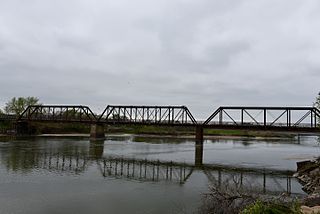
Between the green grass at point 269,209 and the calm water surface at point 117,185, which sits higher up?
the green grass at point 269,209

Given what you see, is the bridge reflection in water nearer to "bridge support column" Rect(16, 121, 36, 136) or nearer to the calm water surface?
the calm water surface

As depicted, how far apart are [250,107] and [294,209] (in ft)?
241

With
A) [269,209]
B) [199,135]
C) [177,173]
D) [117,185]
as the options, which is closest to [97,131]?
[199,135]

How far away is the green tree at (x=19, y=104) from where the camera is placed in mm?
138125

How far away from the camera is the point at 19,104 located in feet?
455

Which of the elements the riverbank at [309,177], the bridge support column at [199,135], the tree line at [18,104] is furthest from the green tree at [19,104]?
the riverbank at [309,177]

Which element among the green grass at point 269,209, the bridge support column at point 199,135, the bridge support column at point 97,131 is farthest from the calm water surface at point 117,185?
the bridge support column at point 97,131

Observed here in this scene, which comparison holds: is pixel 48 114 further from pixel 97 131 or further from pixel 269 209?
pixel 269 209

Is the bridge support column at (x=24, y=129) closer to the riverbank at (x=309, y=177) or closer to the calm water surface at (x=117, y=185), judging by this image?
the calm water surface at (x=117, y=185)

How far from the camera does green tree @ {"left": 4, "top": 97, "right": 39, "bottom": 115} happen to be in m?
138

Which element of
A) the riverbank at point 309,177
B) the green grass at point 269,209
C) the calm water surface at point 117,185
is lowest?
the calm water surface at point 117,185

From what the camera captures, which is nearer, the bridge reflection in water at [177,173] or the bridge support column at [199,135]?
the bridge reflection in water at [177,173]

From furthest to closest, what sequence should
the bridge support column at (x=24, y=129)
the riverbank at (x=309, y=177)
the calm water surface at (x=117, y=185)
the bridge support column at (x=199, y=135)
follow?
the bridge support column at (x=24, y=129), the bridge support column at (x=199, y=135), the riverbank at (x=309, y=177), the calm water surface at (x=117, y=185)

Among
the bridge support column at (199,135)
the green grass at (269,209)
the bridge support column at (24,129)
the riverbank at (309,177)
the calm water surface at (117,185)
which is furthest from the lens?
the bridge support column at (24,129)
